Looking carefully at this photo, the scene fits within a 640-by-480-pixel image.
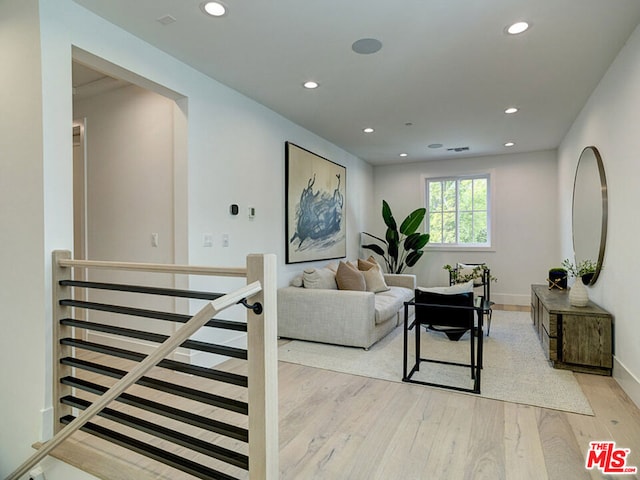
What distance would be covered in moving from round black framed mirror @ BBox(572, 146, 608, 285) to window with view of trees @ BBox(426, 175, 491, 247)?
2185 millimetres

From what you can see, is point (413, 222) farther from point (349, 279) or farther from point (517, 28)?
point (517, 28)

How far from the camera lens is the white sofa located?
3.83 metres

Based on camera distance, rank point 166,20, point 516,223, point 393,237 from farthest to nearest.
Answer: point 393,237, point 516,223, point 166,20

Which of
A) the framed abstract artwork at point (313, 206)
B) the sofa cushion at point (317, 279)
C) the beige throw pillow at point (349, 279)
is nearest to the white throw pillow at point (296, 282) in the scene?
the sofa cushion at point (317, 279)

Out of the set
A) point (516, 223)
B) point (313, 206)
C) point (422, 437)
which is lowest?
point (422, 437)

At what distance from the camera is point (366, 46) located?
111 inches

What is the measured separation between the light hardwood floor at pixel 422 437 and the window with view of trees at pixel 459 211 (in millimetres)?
4067

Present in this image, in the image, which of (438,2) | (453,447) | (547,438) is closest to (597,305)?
(547,438)

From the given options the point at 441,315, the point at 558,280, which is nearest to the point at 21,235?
the point at 441,315

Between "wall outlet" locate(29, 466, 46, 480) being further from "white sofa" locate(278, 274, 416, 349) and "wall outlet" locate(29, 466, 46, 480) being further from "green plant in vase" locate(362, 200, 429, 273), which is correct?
"green plant in vase" locate(362, 200, 429, 273)

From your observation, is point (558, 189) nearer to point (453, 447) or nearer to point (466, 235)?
point (466, 235)

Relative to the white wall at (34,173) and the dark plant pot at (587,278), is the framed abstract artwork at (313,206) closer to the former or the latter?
the white wall at (34,173)

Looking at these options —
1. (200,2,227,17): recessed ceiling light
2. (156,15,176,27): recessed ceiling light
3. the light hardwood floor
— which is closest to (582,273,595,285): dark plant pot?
the light hardwood floor

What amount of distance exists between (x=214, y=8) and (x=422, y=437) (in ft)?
9.52
